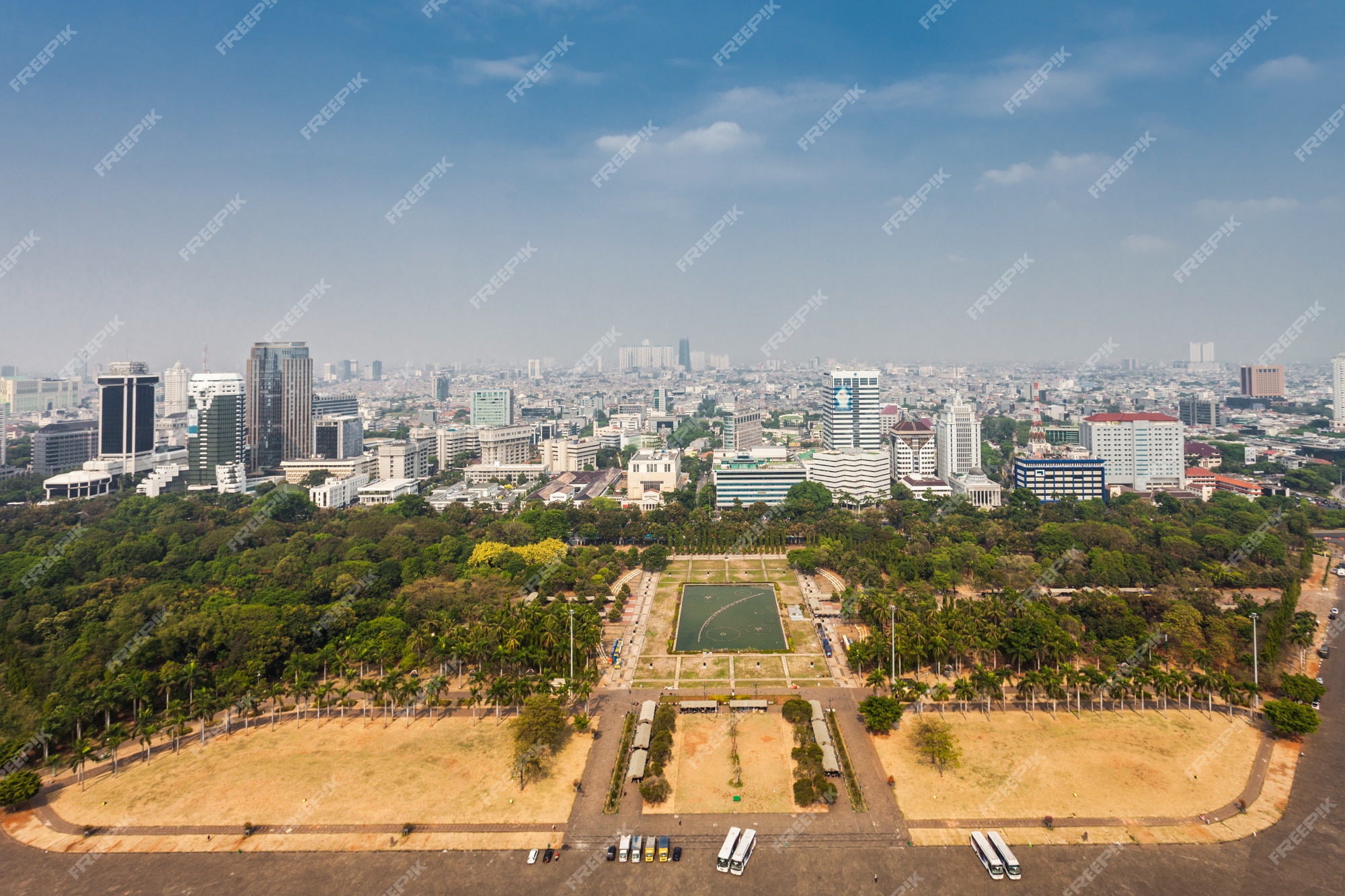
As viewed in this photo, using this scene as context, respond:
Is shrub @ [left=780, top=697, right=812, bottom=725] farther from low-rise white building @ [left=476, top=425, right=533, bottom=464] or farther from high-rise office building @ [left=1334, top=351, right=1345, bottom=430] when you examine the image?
high-rise office building @ [left=1334, top=351, right=1345, bottom=430]

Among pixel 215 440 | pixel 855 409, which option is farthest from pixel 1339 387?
pixel 215 440

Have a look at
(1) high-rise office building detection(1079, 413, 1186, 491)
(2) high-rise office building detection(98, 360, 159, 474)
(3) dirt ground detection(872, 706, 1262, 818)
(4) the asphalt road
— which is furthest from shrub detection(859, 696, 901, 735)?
(2) high-rise office building detection(98, 360, 159, 474)

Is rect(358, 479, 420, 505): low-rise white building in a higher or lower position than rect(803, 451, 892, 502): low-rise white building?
lower

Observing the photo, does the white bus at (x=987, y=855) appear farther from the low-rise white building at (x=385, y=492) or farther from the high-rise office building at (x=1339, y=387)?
the high-rise office building at (x=1339, y=387)

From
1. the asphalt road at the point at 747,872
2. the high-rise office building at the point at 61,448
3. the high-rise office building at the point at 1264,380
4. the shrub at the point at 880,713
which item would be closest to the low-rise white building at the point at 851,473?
the shrub at the point at 880,713

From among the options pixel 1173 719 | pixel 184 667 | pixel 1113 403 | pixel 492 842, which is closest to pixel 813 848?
pixel 492 842
